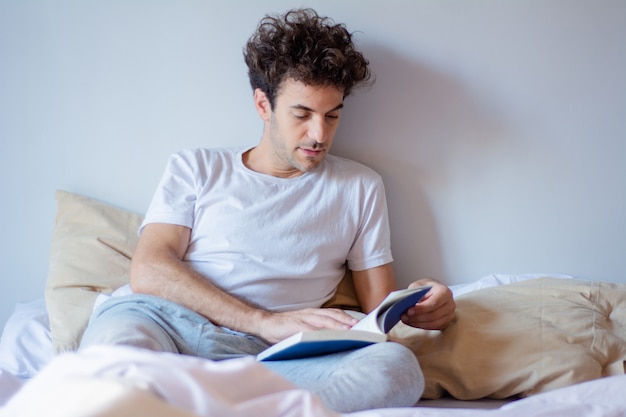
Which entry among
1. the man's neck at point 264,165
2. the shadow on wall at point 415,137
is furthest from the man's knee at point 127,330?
the shadow on wall at point 415,137

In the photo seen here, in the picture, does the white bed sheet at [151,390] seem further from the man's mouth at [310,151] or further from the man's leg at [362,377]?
the man's mouth at [310,151]

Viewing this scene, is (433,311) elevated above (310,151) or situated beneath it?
situated beneath

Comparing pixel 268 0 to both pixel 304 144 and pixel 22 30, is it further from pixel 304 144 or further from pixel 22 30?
pixel 22 30

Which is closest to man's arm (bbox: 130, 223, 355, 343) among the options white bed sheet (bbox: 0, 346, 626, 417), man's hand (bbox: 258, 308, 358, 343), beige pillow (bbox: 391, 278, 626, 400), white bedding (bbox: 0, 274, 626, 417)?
man's hand (bbox: 258, 308, 358, 343)

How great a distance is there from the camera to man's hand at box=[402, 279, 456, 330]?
1772 mm

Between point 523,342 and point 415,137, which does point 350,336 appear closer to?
point 523,342

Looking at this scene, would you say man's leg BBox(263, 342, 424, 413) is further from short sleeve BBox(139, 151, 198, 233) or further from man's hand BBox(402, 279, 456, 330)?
short sleeve BBox(139, 151, 198, 233)

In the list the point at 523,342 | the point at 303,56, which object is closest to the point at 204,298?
the point at 303,56

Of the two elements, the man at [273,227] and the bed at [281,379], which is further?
the man at [273,227]

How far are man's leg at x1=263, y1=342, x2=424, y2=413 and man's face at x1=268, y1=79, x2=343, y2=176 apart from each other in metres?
0.56

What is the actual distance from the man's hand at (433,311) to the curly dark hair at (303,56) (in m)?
0.58

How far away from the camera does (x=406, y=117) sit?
7.25 ft

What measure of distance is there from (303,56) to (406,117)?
42 cm

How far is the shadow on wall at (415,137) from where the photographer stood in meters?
2.20
